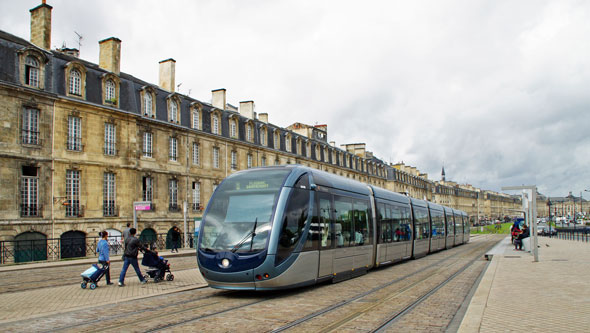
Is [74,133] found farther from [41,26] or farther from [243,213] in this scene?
[243,213]

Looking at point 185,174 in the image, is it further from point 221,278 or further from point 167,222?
point 221,278

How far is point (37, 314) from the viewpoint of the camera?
9.00 meters

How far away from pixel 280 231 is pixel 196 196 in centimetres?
2810

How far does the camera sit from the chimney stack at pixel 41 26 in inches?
1098

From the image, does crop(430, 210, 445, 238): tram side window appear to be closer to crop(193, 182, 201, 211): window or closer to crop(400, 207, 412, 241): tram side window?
crop(400, 207, 412, 241): tram side window

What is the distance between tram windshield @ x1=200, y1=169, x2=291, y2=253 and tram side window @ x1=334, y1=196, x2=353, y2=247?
252 centimetres

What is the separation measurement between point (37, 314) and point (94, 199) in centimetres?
2157

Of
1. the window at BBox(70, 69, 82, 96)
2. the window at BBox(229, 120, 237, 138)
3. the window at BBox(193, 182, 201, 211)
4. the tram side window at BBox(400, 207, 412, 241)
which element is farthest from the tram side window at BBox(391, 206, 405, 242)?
the window at BBox(229, 120, 237, 138)

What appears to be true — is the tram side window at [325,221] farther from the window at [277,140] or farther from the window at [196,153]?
the window at [277,140]

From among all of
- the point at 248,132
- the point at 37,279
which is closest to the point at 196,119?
the point at 248,132

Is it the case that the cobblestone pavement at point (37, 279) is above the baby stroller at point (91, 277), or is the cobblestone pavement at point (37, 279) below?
below

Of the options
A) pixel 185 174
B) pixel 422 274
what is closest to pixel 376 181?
pixel 185 174

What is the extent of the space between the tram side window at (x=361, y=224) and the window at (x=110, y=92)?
21.0 meters

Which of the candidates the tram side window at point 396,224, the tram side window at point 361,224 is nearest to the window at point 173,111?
the tram side window at point 396,224
